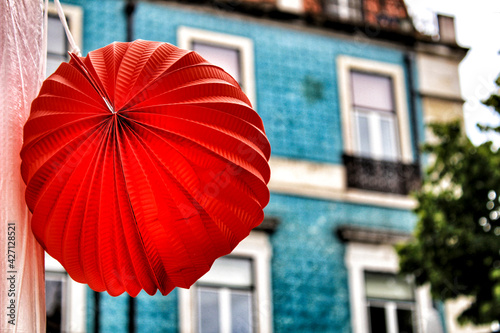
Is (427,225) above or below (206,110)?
above

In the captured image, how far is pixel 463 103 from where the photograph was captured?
14336 mm

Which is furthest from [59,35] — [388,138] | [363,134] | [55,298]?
[388,138]

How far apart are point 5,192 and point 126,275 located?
Result: 745mm

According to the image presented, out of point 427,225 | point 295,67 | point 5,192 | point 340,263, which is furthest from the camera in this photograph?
point 295,67

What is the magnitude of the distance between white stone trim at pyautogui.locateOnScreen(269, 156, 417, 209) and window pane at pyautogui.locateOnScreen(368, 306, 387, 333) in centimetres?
171

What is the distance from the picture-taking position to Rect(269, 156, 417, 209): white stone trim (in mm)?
12562

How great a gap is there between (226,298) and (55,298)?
7.93 ft

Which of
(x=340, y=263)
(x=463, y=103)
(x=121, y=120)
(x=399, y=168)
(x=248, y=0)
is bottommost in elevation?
(x=121, y=120)

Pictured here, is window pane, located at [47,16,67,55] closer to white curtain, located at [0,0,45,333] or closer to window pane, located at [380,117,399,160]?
window pane, located at [380,117,399,160]

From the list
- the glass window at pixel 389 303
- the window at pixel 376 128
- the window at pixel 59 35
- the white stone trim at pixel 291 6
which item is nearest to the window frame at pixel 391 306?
the glass window at pixel 389 303

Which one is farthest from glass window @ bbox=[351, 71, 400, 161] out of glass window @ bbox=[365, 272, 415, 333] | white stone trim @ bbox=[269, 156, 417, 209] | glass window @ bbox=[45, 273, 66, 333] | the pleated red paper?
the pleated red paper

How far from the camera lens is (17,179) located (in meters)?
4.00

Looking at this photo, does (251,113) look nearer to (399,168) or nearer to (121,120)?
(121,120)

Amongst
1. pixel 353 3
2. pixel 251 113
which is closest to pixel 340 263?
pixel 353 3
